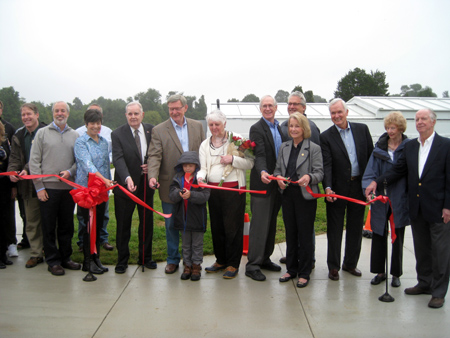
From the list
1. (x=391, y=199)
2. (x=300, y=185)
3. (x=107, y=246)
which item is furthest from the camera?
(x=107, y=246)

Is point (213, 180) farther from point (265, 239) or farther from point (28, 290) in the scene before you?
point (28, 290)

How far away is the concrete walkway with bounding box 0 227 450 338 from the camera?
11.9 ft

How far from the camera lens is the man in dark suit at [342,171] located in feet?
16.0

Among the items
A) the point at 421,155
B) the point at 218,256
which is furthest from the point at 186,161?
the point at 421,155

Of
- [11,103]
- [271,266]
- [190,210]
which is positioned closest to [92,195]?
[190,210]

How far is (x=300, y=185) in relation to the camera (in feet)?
14.9

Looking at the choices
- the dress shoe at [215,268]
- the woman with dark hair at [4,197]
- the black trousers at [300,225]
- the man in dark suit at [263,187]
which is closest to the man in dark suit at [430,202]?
the black trousers at [300,225]

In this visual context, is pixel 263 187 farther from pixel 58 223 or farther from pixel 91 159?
pixel 58 223

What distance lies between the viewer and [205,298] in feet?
14.2

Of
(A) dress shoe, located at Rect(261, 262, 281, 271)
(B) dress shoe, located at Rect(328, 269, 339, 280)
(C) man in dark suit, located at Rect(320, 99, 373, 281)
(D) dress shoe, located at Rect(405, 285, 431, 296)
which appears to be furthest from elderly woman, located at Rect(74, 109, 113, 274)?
(D) dress shoe, located at Rect(405, 285, 431, 296)

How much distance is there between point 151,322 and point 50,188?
7.85 feet

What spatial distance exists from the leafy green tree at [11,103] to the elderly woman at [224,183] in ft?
73.5

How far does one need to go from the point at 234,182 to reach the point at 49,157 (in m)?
2.47

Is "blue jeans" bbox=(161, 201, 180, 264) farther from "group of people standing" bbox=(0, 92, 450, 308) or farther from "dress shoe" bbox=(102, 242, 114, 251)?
"dress shoe" bbox=(102, 242, 114, 251)
